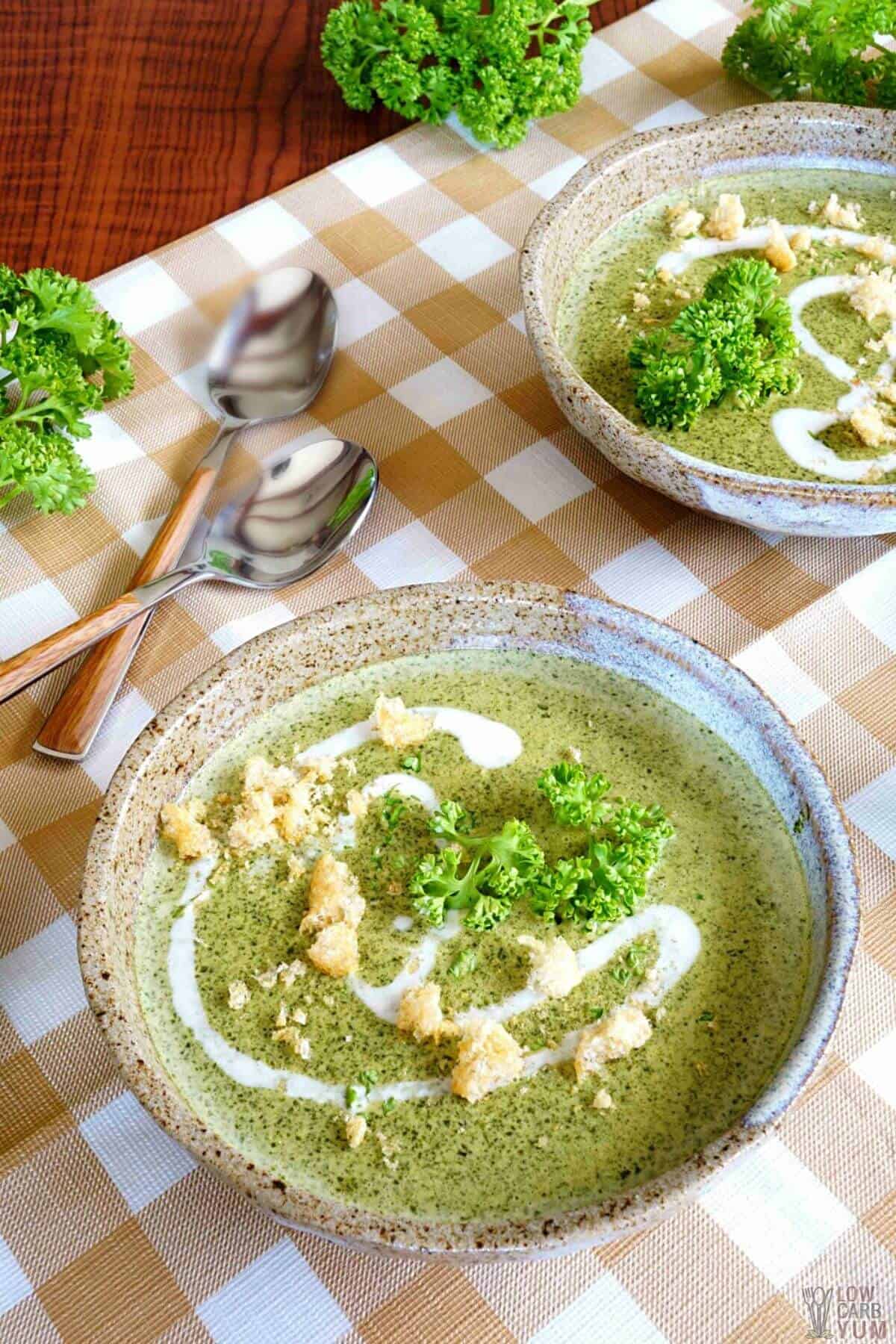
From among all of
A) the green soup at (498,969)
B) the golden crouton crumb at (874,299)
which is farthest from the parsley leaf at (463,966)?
the golden crouton crumb at (874,299)

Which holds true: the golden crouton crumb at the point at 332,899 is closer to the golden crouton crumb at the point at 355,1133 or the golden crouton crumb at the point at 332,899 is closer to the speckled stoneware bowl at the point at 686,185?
the golden crouton crumb at the point at 355,1133

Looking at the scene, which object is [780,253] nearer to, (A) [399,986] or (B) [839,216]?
(B) [839,216]

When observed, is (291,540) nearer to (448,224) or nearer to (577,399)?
(577,399)

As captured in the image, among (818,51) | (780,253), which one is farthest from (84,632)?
(818,51)

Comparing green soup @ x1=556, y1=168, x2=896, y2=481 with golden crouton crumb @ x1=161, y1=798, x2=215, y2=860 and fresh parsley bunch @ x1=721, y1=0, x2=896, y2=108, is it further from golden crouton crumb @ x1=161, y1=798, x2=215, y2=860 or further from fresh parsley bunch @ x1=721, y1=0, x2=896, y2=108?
golden crouton crumb @ x1=161, y1=798, x2=215, y2=860

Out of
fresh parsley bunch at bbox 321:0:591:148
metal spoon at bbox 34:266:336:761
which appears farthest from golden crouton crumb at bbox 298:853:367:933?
fresh parsley bunch at bbox 321:0:591:148

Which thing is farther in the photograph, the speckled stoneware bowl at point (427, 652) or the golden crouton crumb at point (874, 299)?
the golden crouton crumb at point (874, 299)

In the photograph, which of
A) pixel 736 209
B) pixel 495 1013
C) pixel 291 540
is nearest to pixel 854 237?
pixel 736 209
